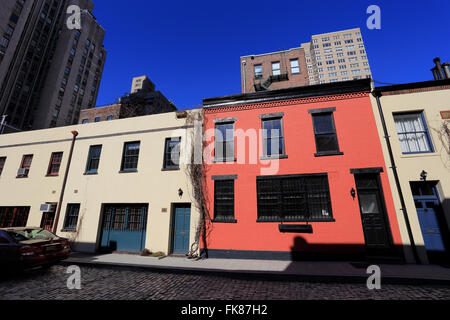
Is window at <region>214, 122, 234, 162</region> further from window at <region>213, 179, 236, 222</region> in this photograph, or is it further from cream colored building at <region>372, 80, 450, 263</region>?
cream colored building at <region>372, 80, 450, 263</region>

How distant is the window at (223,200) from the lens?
9.93 meters

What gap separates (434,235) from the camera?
7.95m

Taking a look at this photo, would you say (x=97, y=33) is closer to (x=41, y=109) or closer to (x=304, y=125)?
(x=41, y=109)

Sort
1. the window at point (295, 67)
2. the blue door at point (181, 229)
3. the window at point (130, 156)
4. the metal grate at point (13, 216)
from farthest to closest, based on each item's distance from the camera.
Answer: the window at point (295, 67) < the metal grate at point (13, 216) < the window at point (130, 156) < the blue door at point (181, 229)

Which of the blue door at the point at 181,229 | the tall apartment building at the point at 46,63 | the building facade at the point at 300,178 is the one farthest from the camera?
the tall apartment building at the point at 46,63

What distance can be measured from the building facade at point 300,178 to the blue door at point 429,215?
3.92 ft

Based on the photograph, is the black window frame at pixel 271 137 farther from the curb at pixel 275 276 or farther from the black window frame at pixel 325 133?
the curb at pixel 275 276

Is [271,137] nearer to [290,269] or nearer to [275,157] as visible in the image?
[275,157]

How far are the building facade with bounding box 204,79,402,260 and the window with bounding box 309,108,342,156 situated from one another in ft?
0.16

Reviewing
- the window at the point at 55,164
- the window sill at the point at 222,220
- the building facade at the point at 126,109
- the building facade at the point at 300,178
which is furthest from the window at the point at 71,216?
the building facade at the point at 126,109

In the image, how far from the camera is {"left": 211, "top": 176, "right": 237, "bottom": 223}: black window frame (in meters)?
9.88

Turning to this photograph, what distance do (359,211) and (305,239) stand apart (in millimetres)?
2738
